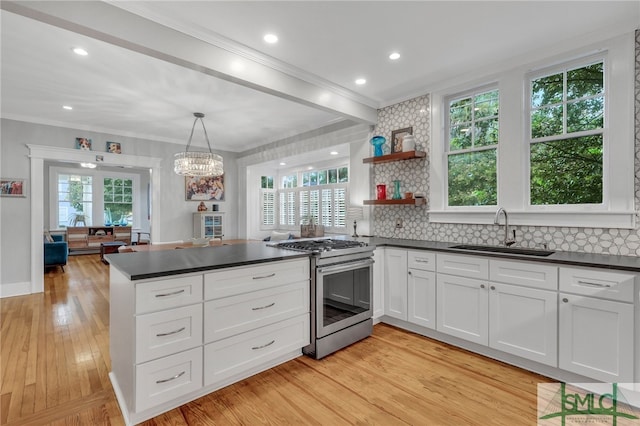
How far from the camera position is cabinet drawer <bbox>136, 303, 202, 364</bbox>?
172cm

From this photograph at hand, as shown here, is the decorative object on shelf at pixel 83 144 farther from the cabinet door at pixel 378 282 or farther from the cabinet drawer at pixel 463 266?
the cabinet drawer at pixel 463 266

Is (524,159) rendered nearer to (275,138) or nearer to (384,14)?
(384,14)

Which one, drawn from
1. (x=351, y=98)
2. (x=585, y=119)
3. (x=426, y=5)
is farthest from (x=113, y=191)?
(x=585, y=119)

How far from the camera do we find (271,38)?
256cm

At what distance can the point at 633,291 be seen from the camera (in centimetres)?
192

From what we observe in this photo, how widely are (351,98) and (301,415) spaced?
3.33 metres

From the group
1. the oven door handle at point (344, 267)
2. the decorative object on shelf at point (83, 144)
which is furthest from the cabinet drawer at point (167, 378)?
the decorative object on shelf at point (83, 144)

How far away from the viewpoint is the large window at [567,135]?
2580 mm

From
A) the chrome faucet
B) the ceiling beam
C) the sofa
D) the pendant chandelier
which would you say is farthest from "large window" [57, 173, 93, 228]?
the chrome faucet

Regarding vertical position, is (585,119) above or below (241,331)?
above

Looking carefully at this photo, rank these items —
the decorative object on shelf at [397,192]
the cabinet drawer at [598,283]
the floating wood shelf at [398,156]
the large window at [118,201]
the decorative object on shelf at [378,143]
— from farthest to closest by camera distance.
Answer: the large window at [118,201] → the decorative object on shelf at [378,143] → the decorative object on shelf at [397,192] → the floating wood shelf at [398,156] → the cabinet drawer at [598,283]

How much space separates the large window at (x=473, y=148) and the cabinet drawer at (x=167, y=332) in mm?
2906

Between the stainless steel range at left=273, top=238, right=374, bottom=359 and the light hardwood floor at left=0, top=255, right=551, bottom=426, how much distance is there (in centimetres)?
13

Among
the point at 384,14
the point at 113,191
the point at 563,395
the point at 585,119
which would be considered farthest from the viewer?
the point at 113,191
